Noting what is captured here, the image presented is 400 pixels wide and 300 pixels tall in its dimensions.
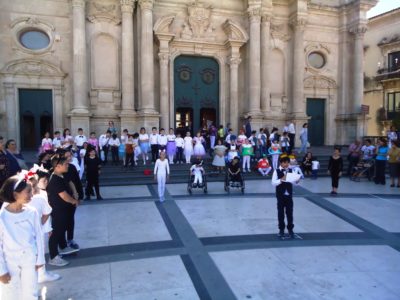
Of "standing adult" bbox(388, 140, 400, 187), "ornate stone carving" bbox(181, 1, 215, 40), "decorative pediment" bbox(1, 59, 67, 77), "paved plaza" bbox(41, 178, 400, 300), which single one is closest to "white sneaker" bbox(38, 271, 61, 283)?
"paved plaza" bbox(41, 178, 400, 300)

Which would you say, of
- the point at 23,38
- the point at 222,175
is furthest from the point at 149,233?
the point at 23,38

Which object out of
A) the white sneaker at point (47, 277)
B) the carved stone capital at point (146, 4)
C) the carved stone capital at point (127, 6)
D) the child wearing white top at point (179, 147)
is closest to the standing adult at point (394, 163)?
the child wearing white top at point (179, 147)

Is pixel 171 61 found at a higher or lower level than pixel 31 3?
lower

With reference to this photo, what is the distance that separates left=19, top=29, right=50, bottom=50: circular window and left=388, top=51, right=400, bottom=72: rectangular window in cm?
3150

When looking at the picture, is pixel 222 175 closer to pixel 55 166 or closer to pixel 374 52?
pixel 55 166

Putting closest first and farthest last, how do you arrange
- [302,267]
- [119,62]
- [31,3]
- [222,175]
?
[302,267] → [222,175] → [31,3] → [119,62]

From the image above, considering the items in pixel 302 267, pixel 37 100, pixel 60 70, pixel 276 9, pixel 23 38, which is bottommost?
pixel 302 267

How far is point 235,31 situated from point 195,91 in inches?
170

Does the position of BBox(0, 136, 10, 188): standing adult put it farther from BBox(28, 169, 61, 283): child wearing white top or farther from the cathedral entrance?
the cathedral entrance

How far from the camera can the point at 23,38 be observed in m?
16.6

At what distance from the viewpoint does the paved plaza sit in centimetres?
460

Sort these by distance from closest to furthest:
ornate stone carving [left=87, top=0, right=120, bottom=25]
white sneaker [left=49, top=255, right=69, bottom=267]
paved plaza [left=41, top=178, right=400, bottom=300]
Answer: paved plaza [left=41, top=178, right=400, bottom=300] < white sneaker [left=49, top=255, right=69, bottom=267] < ornate stone carving [left=87, top=0, right=120, bottom=25]

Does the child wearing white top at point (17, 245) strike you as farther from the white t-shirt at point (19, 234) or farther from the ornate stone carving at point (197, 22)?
the ornate stone carving at point (197, 22)

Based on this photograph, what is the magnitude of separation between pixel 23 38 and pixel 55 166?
14.5 meters
